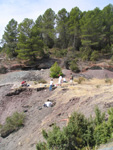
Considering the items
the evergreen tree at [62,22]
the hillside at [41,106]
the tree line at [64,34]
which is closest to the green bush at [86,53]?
the tree line at [64,34]

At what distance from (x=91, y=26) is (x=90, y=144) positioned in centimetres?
2375

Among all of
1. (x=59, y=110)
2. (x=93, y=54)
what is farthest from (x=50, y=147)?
(x=93, y=54)

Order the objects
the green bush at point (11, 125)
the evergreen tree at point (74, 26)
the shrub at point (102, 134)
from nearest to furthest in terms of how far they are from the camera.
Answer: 1. the shrub at point (102, 134)
2. the green bush at point (11, 125)
3. the evergreen tree at point (74, 26)

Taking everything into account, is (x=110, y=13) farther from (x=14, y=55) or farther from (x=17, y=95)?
(x=17, y=95)

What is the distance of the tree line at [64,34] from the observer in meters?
24.7

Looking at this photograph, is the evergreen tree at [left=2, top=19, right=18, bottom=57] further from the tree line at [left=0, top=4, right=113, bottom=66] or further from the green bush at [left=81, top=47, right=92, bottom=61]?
the green bush at [left=81, top=47, right=92, bottom=61]

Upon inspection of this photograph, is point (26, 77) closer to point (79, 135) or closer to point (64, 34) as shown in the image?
point (79, 135)

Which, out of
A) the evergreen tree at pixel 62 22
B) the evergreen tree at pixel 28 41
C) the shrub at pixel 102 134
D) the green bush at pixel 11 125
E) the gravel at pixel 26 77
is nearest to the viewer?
the shrub at pixel 102 134

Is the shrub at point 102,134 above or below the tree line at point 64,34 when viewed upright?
below

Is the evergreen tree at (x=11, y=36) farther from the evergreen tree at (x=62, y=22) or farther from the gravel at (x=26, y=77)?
the gravel at (x=26, y=77)

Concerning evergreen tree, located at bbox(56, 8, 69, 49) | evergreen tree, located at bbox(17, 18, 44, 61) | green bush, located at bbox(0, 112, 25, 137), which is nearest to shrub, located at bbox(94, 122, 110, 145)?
green bush, located at bbox(0, 112, 25, 137)

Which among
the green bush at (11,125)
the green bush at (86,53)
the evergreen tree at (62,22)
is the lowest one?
the green bush at (11,125)

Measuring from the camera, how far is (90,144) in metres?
→ 4.65

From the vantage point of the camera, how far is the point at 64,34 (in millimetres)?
30719
